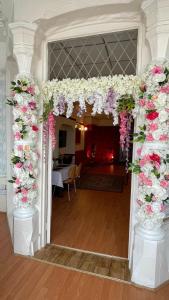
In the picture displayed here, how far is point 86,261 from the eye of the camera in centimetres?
255

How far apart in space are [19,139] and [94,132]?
968 centimetres

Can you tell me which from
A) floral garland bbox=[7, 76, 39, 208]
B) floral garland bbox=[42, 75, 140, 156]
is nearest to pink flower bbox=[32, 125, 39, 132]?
floral garland bbox=[7, 76, 39, 208]

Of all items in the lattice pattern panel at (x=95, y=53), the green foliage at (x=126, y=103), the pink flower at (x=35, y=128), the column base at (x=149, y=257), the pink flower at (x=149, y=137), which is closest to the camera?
the pink flower at (x=149, y=137)

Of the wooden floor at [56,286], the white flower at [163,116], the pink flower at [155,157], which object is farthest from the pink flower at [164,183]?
the wooden floor at [56,286]

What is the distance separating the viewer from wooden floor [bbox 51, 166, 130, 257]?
2969mm

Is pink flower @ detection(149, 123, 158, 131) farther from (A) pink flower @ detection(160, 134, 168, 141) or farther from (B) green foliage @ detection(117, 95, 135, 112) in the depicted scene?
(B) green foliage @ detection(117, 95, 135, 112)

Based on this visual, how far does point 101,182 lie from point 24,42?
5.41 meters

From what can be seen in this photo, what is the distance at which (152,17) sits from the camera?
1896 mm

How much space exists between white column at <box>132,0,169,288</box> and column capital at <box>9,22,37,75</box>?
50.4 inches

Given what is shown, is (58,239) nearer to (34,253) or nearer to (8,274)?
(34,253)

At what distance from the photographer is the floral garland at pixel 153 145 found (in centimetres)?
186

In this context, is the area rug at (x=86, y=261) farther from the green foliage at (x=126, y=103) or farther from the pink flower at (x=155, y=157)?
the green foliage at (x=126, y=103)

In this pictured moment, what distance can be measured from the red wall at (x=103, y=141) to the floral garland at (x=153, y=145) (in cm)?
958

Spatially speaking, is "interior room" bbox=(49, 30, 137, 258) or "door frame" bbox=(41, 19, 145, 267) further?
"interior room" bbox=(49, 30, 137, 258)
